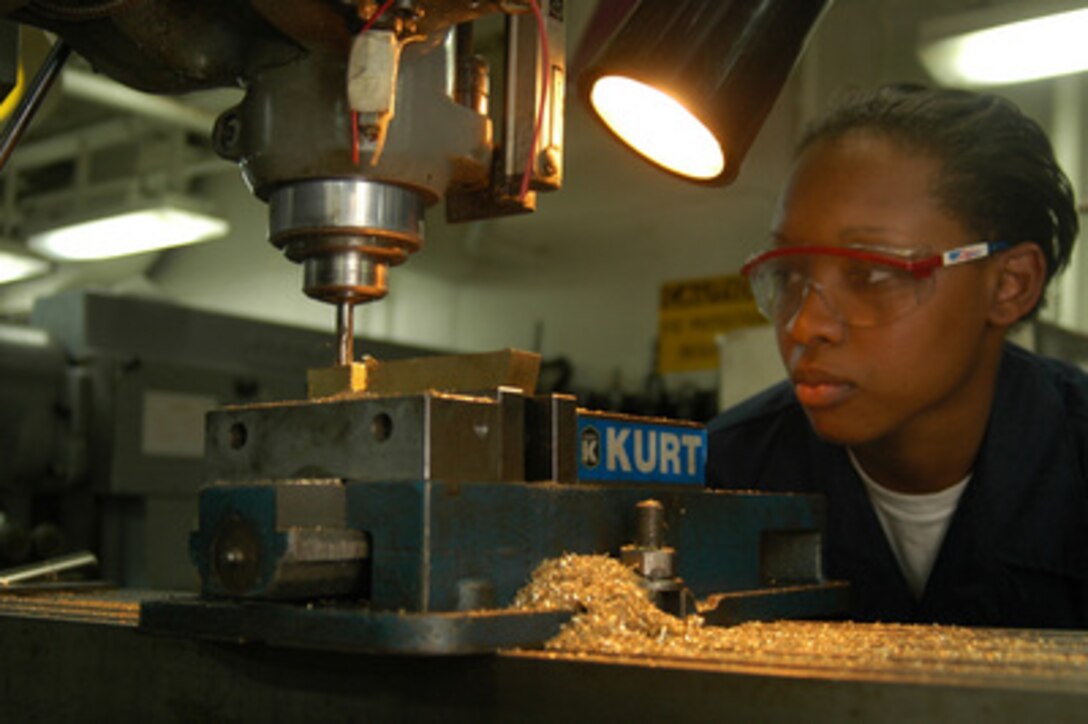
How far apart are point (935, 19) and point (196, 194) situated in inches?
178

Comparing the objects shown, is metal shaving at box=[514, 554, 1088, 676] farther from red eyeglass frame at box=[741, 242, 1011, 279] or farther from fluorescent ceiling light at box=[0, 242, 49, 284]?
fluorescent ceiling light at box=[0, 242, 49, 284]

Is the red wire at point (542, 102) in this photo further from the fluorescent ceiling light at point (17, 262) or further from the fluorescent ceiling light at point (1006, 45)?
the fluorescent ceiling light at point (17, 262)

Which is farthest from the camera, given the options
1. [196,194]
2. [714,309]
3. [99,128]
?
[196,194]

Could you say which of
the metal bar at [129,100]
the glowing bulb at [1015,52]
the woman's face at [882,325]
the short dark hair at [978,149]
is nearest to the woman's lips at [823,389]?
the woman's face at [882,325]

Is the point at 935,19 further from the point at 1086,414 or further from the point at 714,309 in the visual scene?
the point at 714,309

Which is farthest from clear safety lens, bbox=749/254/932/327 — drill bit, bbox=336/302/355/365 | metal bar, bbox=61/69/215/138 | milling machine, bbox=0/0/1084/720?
metal bar, bbox=61/69/215/138

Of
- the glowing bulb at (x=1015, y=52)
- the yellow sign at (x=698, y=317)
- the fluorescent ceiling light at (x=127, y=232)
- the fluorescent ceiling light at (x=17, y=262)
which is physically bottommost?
the yellow sign at (x=698, y=317)

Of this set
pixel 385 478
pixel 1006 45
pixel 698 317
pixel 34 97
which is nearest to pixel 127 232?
pixel 698 317

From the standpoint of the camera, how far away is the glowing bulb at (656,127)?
110 centimetres

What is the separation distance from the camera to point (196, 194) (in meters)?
5.99

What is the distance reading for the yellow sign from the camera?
4.11 meters

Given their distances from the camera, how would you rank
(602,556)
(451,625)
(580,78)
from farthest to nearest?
(580,78), (602,556), (451,625)

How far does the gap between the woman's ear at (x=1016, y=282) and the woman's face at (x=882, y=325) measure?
0.03 metres

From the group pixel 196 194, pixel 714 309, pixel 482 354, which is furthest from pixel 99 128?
pixel 482 354
